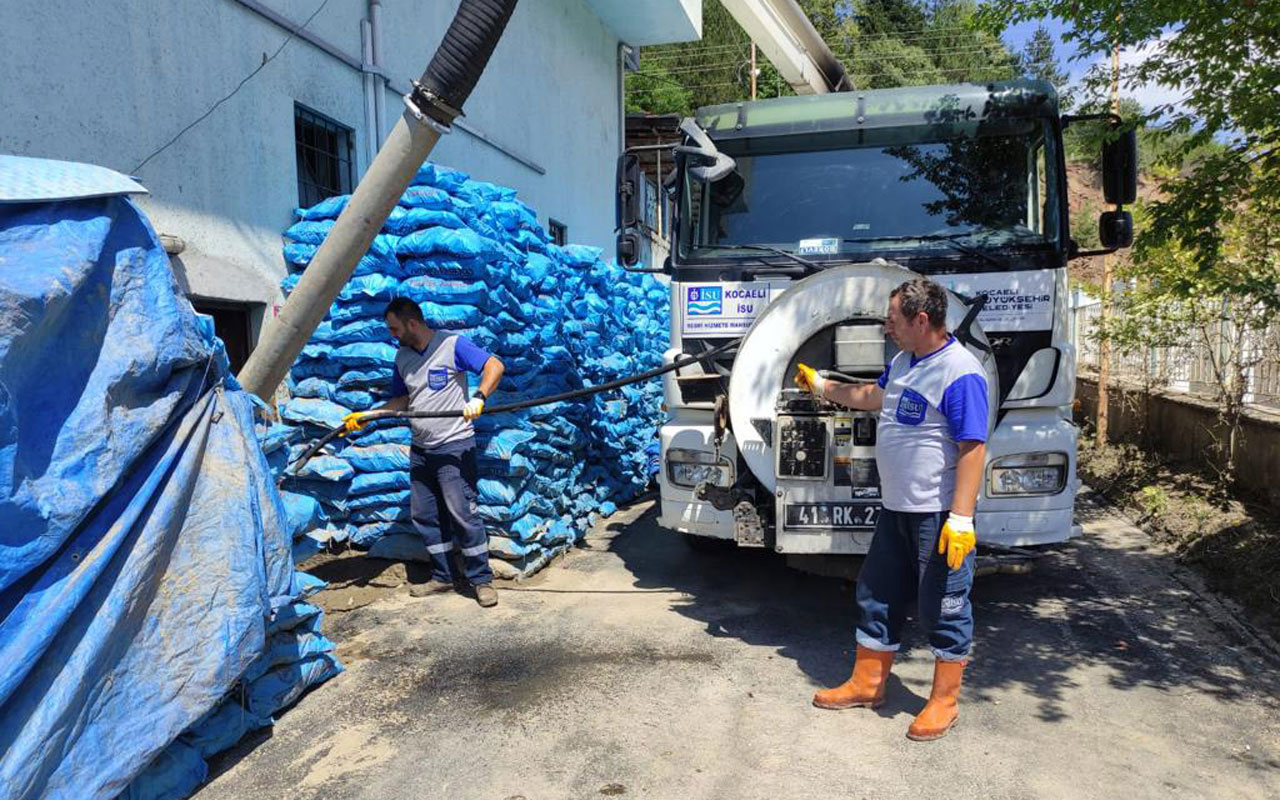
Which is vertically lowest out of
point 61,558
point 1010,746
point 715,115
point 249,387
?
point 1010,746

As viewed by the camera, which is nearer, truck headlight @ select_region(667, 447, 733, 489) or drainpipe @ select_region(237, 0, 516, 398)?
drainpipe @ select_region(237, 0, 516, 398)

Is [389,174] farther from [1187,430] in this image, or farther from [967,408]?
[1187,430]

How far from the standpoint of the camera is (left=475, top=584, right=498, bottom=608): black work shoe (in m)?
5.02

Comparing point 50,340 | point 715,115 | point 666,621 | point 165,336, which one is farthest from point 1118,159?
point 50,340

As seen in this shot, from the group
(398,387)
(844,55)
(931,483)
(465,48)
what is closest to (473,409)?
(398,387)

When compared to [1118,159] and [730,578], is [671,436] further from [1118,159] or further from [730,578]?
[1118,159]

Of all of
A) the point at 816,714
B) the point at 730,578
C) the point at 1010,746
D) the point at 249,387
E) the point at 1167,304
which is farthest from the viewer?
the point at 1167,304

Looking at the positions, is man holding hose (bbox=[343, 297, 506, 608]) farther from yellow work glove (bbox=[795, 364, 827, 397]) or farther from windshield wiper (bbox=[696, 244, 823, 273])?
yellow work glove (bbox=[795, 364, 827, 397])

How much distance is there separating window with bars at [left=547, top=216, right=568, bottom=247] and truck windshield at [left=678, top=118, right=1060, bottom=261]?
7086 millimetres

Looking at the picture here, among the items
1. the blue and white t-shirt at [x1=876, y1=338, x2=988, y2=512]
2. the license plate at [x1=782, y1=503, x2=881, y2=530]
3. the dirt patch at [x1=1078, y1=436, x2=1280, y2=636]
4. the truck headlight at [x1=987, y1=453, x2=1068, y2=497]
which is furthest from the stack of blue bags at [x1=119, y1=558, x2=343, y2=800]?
the dirt patch at [x1=1078, y1=436, x2=1280, y2=636]

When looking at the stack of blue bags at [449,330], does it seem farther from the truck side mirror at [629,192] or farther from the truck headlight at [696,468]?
the truck headlight at [696,468]

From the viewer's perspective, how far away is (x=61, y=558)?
2586mm

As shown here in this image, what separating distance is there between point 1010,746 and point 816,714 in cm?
78

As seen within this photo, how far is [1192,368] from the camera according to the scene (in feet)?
27.4
